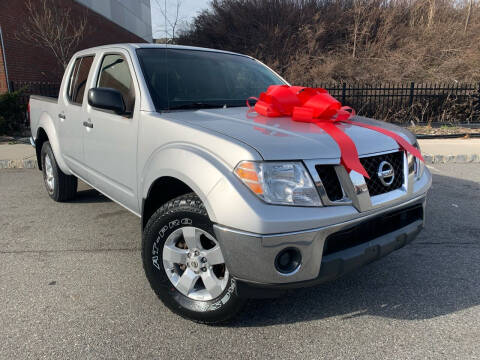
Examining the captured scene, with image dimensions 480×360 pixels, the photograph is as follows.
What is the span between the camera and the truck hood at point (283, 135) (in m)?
2.02

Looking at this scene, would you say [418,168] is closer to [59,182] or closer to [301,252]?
[301,252]

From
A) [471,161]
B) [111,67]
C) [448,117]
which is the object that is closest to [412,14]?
[448,117]

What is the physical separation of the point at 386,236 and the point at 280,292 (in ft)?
2.55

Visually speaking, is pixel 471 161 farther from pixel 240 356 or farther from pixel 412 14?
pixel 412 14

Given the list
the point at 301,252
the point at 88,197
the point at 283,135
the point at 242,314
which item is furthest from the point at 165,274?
the point at 88,197

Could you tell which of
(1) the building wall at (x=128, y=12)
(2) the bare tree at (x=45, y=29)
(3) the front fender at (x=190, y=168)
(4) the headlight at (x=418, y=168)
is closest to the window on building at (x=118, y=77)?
(3) the front fender at (x=190, y=168)

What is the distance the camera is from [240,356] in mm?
2111

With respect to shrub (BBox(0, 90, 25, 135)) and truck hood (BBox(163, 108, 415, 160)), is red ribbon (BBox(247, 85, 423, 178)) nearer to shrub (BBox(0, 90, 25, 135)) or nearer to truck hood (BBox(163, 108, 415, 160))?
truck hood (BBox(163, 108, 415, 160))

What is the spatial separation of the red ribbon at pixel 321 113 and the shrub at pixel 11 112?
934cm

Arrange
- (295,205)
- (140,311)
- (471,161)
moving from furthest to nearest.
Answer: (471,161)
(140,311)
(295,205)

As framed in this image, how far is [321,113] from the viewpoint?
8.45 ft

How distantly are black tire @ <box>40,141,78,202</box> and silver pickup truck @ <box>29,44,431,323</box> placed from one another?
158 centimetres

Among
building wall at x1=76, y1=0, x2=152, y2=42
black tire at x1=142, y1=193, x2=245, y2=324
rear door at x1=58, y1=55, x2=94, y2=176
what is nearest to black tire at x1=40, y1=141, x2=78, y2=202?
rear door at x1=58, y1=55, x2=94, y2=176

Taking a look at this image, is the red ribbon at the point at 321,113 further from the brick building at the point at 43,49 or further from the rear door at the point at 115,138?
the brick building at the point at 43,49
